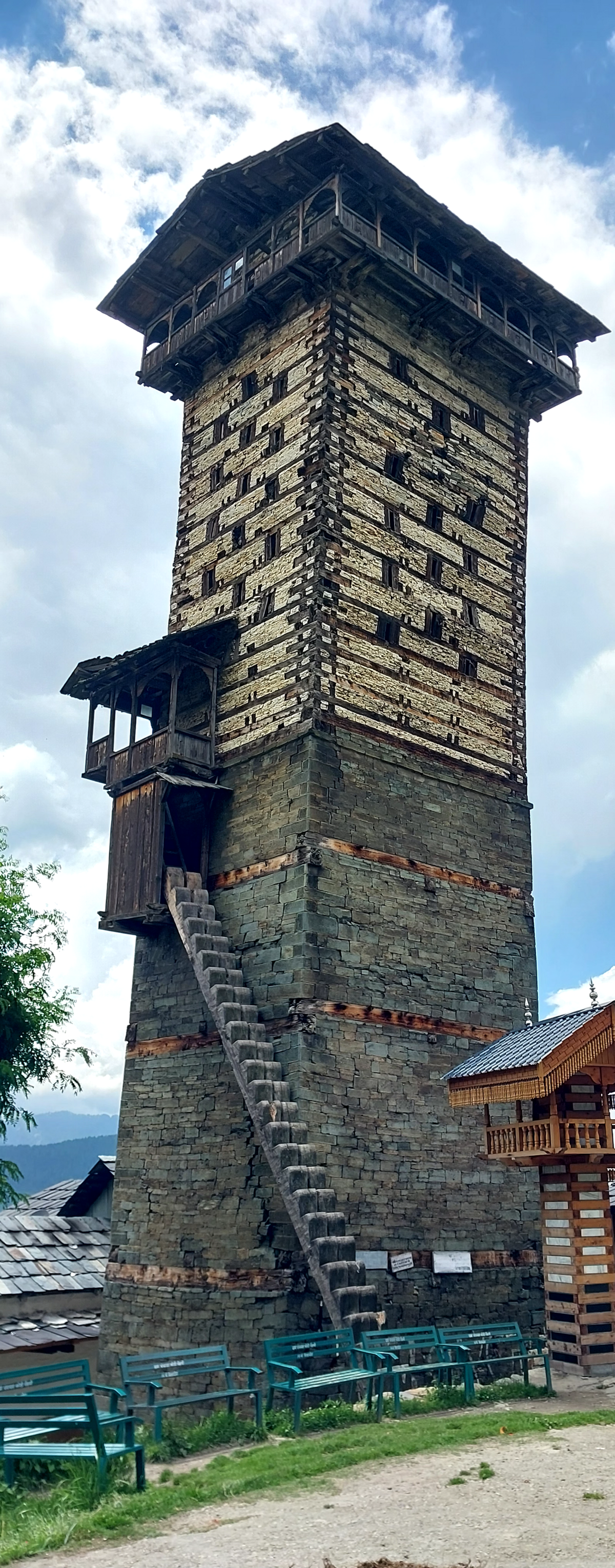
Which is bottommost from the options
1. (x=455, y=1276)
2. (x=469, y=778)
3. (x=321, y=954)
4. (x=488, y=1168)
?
(x=455, y=1276)

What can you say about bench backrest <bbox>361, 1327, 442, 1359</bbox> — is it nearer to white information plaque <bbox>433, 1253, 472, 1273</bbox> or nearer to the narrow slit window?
white information plaque <bbox>433, 1253, 472, 1273</bbox>

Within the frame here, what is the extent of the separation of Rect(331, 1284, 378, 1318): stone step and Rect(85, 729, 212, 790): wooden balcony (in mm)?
9172

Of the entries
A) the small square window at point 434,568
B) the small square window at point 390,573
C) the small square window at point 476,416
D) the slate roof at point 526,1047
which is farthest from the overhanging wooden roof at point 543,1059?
the small square window at point 476,416

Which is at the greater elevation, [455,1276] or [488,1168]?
[488,1168]

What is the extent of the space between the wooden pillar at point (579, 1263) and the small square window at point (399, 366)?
15044 mm

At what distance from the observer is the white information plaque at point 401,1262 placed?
674 inches

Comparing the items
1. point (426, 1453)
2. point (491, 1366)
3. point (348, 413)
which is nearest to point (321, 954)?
point (491, 1366)

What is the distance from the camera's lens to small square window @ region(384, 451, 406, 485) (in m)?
21.6

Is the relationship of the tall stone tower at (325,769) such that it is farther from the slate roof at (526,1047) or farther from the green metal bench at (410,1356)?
the slate roof at (526,1047)

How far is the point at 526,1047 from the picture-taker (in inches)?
557

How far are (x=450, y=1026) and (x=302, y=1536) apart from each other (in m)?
12.3

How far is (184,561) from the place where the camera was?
2402cm

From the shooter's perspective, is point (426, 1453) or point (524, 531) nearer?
point (426, 1453)

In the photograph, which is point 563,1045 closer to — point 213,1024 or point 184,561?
point 213,1024
